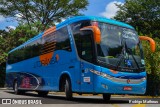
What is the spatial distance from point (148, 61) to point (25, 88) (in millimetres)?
9273

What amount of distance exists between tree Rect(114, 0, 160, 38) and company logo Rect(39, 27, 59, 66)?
97.0 ft

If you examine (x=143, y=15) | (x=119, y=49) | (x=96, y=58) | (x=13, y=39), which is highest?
(x=143, y=15)

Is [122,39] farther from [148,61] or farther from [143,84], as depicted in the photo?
[148,61]

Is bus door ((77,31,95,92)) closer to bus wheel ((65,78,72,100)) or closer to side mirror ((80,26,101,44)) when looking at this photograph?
side mirror ((80,26,101,44))

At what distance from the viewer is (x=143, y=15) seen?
162 ft

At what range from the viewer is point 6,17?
1972 inches

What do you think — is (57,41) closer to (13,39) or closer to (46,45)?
(46,45)

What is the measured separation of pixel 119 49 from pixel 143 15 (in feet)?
117

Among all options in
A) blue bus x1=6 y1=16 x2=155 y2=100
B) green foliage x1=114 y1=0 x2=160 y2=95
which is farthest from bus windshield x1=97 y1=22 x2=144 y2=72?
green foliage x1=114 y1=0 x2=160 y2=95

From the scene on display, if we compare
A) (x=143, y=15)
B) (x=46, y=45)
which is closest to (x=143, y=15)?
(x=143, y=15)

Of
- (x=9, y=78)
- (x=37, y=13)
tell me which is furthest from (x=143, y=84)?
(x=37, y=13)

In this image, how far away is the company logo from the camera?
18336 millimetres

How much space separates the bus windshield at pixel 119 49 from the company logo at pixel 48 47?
12.0 ft

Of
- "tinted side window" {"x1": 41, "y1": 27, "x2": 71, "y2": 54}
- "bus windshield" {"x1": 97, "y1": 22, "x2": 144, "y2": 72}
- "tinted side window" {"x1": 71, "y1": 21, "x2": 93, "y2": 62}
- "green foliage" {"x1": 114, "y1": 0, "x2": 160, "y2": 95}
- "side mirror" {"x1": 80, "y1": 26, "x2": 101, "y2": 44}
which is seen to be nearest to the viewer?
"side mirror" {"x1": 80, "y1": 26, "x2": 101, "y2": 44}
